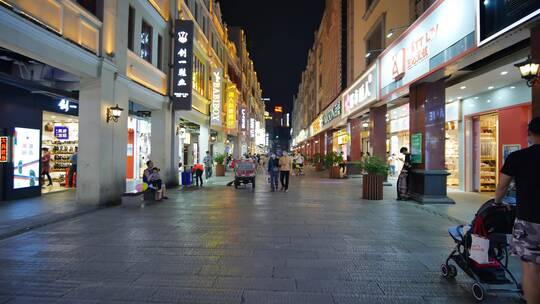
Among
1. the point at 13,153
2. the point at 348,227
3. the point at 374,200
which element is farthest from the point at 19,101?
the point at 374,200

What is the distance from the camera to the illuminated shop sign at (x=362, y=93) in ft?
54.5

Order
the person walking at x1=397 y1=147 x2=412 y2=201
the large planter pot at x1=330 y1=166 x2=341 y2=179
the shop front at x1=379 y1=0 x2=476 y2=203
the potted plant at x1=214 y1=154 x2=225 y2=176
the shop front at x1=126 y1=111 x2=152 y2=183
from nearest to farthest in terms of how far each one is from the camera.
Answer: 1. the shop front at x1=379 y1=0 x2=476 y2=203
2. the person walking at x1=397 y1=147 x2=412 y2=201
3. the shop front at x1=126 y1=111 x2=152 y2=183
4. the large planter pot at x1=330 y1=166 x2=341 y2=179
5. the potted plant at x1=214 y1=154 x2=225 y2=176

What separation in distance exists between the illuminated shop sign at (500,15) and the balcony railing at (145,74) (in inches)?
422

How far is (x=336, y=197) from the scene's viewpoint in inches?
539

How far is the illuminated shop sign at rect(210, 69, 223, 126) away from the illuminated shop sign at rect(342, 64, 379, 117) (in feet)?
28.3

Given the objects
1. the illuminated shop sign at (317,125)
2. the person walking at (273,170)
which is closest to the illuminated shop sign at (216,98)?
the person walking at (273,170)

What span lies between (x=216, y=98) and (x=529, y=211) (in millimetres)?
Result: 23657

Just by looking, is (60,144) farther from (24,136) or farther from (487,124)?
(487,124)

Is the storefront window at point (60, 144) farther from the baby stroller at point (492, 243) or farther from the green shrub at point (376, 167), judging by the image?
the baby stroller at point (492, 243)

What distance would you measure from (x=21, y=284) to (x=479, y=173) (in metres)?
15.2

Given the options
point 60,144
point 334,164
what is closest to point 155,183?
point 60,144

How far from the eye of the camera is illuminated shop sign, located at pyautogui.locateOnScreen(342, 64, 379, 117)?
1662 cm

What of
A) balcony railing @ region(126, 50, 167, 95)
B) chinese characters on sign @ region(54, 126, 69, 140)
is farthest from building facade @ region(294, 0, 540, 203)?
chinese characters on sign @ region(54, 126, 69, 140)

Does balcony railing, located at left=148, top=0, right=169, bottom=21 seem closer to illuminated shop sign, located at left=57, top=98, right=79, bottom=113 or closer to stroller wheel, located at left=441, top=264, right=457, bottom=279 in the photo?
illuminated shop sign, located at left=57, top=98, right=79, bottom=113
